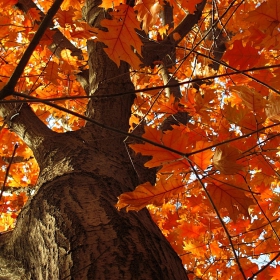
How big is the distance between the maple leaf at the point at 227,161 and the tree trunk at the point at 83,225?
380 mm

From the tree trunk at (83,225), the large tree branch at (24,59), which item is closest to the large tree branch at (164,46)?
the tree trunk at (83,225)

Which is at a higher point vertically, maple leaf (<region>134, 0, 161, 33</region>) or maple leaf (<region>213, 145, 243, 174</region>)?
maple leaf (<region>134, 0, 161, 33</region>)

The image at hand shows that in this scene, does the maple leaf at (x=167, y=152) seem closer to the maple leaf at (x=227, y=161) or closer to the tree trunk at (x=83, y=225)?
the maple leaf at (x=227, y=161)

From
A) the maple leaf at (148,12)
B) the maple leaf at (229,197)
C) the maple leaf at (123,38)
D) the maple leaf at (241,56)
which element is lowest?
the maple leaf at (229,197)

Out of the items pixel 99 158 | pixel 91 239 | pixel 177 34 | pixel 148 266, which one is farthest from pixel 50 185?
pixel 177 34

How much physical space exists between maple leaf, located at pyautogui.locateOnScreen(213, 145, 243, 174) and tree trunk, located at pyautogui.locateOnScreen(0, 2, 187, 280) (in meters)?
0.38

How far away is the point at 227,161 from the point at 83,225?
1.79ft

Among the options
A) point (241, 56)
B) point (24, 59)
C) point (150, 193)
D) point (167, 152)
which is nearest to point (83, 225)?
point (150, 193)

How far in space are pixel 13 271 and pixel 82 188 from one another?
39 cm

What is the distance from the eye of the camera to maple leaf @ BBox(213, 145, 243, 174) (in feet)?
2.91

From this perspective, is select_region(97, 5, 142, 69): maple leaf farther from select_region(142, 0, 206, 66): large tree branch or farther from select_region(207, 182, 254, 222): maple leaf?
select_region(142, 0, 206, 66): large tree branch

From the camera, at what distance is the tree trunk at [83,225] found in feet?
3.34

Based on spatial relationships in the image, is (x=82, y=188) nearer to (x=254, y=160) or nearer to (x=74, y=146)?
(x=74, y=146)

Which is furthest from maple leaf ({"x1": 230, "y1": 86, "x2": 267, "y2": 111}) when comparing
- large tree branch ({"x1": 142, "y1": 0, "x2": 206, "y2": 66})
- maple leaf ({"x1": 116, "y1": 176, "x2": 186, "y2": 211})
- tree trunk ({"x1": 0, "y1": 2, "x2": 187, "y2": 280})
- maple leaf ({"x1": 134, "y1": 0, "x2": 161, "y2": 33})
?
large tree branch ({"x1": 142, "y1": 0, "x2": 206, "y2": 66})
